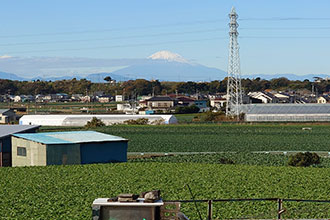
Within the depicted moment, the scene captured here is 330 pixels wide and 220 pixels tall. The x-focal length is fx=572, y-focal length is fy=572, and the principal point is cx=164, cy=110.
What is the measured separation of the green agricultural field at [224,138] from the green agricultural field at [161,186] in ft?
59.2

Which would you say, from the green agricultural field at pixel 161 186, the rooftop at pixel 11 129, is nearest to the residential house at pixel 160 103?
the rooftop at pixel 11 129

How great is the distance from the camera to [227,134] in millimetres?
67125

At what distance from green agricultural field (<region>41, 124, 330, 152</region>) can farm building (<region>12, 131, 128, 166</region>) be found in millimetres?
13808

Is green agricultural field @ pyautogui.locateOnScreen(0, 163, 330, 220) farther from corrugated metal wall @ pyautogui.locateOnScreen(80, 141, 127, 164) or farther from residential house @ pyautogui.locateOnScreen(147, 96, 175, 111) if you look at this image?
residential house @ pyautogui.locateOnScreen(147, 96, 175, 111)

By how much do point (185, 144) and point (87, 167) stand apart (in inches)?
906

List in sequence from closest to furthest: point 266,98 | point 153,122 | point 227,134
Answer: point 227,134
point 153,122
point 266,98

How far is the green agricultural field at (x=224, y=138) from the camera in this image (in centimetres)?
5422

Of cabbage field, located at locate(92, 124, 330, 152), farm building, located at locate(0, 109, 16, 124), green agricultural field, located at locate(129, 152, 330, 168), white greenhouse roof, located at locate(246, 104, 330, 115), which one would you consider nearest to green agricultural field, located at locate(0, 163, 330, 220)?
green agricultural field, located at locate(129, 152, 330, 168)

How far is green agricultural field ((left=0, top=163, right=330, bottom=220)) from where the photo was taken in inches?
813

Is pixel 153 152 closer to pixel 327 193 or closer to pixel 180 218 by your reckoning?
pixel 327 193

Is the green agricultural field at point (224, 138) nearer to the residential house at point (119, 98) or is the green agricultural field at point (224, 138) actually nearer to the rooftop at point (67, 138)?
the rooftop at point (67, 138)

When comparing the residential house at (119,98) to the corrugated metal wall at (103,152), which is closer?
the corrugated metal wall at (103,152)

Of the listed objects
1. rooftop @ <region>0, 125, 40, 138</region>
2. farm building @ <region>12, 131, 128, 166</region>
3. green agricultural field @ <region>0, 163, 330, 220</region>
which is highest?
rooftop @ <region>0, 125, 40, 138</region>

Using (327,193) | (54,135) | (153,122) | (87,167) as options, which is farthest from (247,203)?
(153,122)
